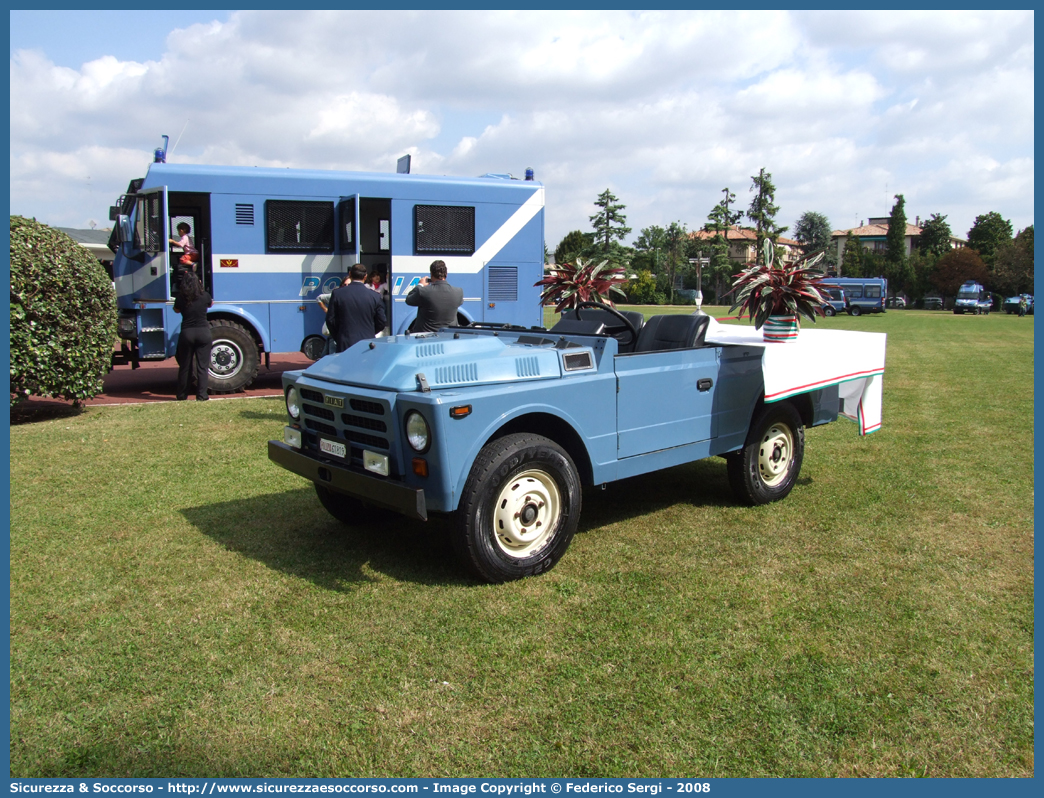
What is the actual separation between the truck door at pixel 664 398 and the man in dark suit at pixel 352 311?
418 centimetres

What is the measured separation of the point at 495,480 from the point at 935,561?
3018 mm

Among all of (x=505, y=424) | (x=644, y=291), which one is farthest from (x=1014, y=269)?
(x=505, y=424)

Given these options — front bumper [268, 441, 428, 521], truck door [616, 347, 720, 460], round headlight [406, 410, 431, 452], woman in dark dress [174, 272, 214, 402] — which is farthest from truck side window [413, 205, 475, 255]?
round headlight [406, 410, 431, 452]

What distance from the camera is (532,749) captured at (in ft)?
9.88

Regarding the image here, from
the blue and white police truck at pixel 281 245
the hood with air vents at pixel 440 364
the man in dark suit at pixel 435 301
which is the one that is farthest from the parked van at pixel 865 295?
the hood with air vents at pixel 440 364

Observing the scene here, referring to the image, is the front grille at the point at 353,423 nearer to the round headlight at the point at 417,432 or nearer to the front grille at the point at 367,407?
the front grille at the point at 367,407

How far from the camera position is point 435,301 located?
26.3 ft

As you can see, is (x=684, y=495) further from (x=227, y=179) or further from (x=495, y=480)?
(x=227, y=179)

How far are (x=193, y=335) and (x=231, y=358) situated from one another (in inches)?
49.0

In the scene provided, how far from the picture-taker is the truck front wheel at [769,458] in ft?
19.9

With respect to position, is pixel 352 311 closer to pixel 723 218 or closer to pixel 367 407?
pixel 367 407

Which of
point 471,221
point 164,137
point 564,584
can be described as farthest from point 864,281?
point 564,584

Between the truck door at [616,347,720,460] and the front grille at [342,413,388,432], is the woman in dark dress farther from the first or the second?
the truck door at [616,347,720,460]

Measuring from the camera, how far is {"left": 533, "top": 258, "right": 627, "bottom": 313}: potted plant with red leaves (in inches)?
261
